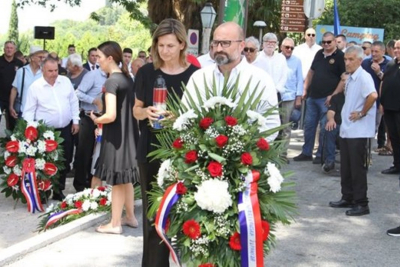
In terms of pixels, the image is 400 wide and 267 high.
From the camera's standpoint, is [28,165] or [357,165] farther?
[28,165]

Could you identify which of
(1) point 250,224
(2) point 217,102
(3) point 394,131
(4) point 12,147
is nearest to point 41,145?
(4) point 12,147

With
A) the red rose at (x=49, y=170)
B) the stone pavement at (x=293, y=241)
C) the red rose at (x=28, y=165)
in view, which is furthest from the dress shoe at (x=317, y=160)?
the red rose at (x=28, y=165)

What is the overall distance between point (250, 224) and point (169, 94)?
47.9 inches

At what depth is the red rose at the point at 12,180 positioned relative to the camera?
8750 mm

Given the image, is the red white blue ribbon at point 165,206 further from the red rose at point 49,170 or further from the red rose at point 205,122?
the red rose at point 49,170

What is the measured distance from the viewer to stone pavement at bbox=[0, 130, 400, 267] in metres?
6.32

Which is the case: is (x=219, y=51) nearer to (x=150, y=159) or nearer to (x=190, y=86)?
(x=190, y=86)

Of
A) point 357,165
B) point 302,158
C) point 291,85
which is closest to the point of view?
point 357,165

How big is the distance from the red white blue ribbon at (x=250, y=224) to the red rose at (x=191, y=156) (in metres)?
0.32

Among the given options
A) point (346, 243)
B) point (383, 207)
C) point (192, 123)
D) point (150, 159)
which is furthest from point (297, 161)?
point (192, 123)

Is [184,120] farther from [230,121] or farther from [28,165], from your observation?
[28,165]

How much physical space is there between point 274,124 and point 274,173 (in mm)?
480

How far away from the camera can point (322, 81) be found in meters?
11.9

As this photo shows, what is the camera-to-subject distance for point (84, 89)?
32.7 ft
